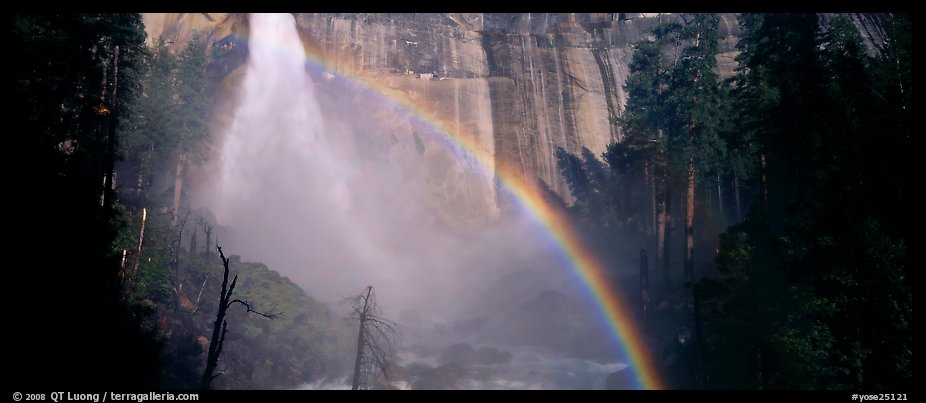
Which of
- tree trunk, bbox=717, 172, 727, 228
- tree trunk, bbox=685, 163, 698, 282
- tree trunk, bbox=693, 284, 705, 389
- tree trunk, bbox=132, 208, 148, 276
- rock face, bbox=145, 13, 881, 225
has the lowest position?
tree trunk, bbox=693, 284, 705, 389

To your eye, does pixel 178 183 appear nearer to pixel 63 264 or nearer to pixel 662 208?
pixel 63 264

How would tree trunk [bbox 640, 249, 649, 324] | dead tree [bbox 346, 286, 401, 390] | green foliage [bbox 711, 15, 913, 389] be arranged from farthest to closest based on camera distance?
1. tree trunk [bbox 640, 249, 649, 324]
2. dead tree [bbox 346, 286, 401, 390]
3. green foliage [bbox 711, 15, 913, 389]

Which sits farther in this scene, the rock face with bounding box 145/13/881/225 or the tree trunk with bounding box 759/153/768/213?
the rock face with bounding box 145/13/881/225

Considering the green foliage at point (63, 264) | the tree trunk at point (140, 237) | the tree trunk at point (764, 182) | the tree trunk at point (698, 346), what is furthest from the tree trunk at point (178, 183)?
the tree trunk at point (764, 182)

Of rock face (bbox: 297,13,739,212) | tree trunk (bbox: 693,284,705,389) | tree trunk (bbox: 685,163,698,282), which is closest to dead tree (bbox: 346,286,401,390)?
tree trunk (bbox: 693,284,705,389)

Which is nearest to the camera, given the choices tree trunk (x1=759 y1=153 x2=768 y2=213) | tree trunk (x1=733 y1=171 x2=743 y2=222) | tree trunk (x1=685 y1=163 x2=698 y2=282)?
tree trunk (x1=759 y1=153 x2=768 y2=213)

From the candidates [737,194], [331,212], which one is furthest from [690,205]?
[331,212]

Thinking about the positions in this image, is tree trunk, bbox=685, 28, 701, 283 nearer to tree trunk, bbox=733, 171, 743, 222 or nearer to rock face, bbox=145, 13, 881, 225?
tree trunk, bbox=733, 171, 743, 222

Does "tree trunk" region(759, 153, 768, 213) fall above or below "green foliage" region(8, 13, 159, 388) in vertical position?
above

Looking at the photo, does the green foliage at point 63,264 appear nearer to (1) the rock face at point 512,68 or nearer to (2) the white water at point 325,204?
(2) the white water at point 325,204

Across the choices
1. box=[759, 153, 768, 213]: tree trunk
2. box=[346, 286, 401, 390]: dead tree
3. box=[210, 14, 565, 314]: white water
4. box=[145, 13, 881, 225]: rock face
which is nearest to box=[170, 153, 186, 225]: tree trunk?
box=[210, 14, 565, 314]: white water
